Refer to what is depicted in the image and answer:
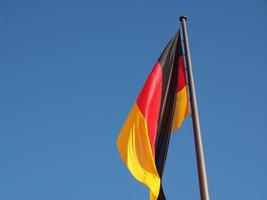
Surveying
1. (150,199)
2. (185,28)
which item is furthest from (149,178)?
(185,28)

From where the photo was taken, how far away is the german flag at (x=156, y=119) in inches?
419

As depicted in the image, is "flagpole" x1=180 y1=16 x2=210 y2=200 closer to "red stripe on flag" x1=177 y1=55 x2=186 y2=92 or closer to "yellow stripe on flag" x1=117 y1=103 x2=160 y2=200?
"red stripe on flag" x1=177 y1=55 x2=186 y2=92

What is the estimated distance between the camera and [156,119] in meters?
11.4

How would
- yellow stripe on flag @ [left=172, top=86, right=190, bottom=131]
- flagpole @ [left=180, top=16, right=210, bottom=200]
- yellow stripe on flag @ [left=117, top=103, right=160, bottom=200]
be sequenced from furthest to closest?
yellow stripe on flag @ [left=172, top=86, right=190, bottom=131] → yellow stripe on flag @ [left=117, top=103, right=160, bottom=200] → flagpole @ [left=180, top=16, right=210, bottom=200]

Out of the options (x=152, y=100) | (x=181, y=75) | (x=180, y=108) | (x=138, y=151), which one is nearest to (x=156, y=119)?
(x=152, y=100)

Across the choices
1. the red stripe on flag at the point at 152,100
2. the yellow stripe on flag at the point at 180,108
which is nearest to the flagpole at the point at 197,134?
the red stripe on flag at the point at 152,100

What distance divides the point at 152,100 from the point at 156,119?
0.51 meters

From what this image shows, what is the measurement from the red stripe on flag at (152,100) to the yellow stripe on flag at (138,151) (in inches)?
5.5

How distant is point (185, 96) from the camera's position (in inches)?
482

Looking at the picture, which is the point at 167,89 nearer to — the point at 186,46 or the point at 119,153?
the point at 186,46

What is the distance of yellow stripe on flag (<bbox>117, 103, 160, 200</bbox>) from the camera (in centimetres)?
1038

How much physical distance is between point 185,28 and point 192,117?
2.76 m

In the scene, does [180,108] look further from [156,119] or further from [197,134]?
[197,134]

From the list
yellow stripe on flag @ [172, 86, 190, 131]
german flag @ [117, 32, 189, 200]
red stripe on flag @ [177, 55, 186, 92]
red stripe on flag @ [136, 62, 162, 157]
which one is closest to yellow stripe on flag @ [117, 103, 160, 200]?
german flag @ [117, 32, 189, 200]
